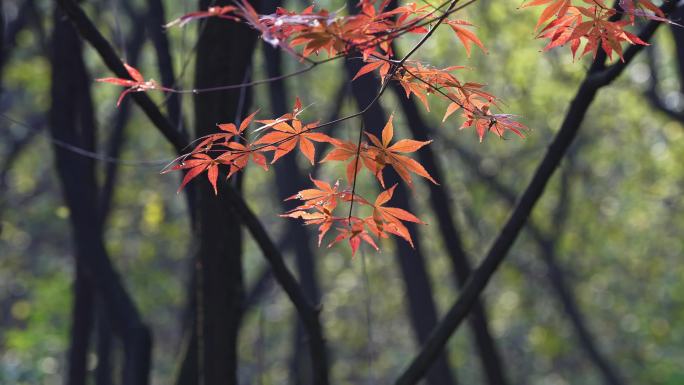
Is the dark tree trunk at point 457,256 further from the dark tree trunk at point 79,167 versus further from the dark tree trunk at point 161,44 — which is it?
the dark tree trunk at point 79,167

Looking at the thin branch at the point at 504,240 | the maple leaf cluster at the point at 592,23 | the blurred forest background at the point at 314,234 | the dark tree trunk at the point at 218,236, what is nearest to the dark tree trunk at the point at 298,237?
the blurred forest background at the point at 314,234

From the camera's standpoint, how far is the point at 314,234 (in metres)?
13.1

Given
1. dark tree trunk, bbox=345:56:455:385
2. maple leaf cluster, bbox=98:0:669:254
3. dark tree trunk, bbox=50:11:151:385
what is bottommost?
maple leaf cluster, bbox=98:0:669:254

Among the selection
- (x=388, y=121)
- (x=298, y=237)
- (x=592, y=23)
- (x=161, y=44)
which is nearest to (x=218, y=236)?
(x=388, y=121)

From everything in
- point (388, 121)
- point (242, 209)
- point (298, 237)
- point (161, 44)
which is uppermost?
point (161, 44)

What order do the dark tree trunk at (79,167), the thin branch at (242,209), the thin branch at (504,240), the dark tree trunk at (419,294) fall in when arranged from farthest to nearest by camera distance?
the dark tree trunk at (419,294), the dark tree trunk at (79,167), the thin branch at (504,240), the thin branch at (242,209)

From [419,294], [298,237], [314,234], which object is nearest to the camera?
[419,294]

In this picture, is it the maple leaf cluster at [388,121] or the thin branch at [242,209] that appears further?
the thin branch at [242,209]

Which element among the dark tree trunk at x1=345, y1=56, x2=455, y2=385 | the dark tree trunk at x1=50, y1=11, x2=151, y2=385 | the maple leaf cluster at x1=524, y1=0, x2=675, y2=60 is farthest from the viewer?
the dark tree trunk at x1=345, y1=56, x2=455, y2=385

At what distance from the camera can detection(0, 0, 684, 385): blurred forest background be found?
4434 millimetres

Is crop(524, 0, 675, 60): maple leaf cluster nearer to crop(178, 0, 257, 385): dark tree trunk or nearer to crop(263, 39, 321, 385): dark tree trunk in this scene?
crop(178, 0, 257, 385): dark tree trunk

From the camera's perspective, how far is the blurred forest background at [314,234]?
443 centimetres

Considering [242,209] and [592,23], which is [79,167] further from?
[592,23]

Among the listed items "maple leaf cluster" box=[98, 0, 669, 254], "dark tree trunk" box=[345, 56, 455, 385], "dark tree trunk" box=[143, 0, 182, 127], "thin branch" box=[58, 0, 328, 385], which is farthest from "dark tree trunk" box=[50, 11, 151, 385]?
"maple leaf cluster" box=[98, 0, 669, 254]
